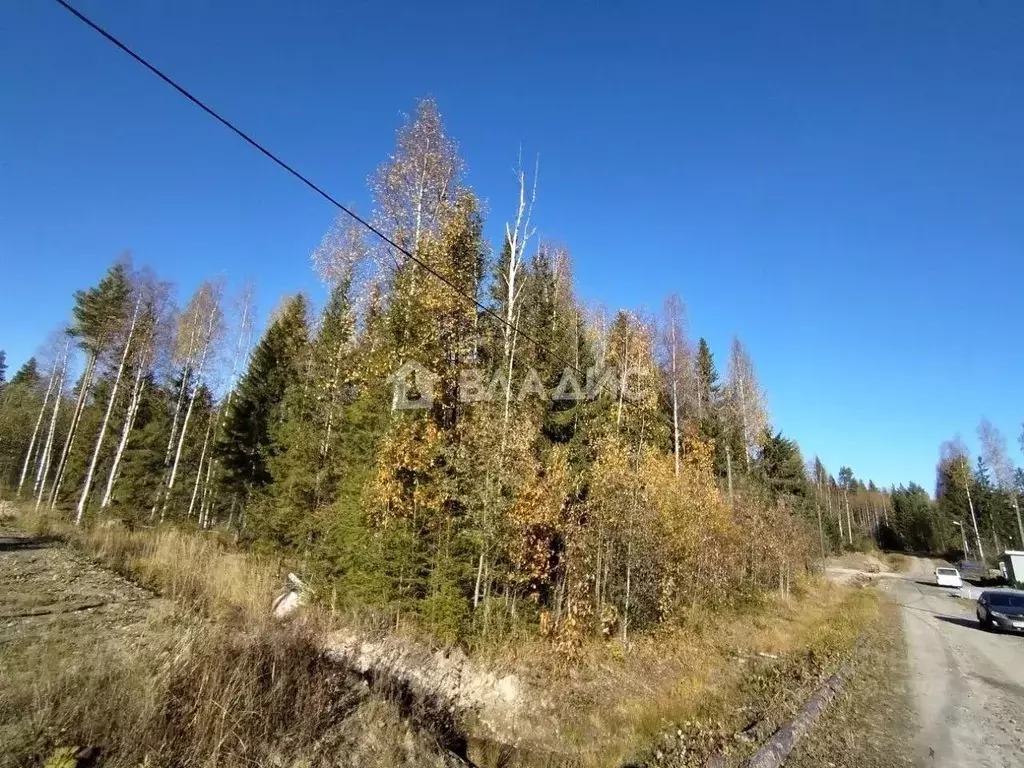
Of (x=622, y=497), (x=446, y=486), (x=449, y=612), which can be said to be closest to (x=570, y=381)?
(x=622, y=497)

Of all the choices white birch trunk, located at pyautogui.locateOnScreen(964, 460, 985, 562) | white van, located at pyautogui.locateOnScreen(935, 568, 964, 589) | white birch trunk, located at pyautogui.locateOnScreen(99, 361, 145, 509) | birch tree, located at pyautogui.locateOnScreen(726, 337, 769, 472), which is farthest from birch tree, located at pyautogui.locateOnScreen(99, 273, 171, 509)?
white birch trunk, located at pyautogui.locateOnScreen(964, 460, 985, 562)

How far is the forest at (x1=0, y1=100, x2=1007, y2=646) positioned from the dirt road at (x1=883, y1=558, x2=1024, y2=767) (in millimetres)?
6097

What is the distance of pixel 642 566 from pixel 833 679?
500 centimetres

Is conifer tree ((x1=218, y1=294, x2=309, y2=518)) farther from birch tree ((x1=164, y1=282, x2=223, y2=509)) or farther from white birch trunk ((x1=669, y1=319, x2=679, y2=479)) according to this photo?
white birch trunk ((x1=669, y1=319, x2=679, y2=479))

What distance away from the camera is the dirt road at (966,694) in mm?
7160

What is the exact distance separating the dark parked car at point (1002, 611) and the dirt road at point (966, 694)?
0.52m

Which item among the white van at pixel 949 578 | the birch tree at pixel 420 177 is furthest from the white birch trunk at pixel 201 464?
the white van at pixel 949 578

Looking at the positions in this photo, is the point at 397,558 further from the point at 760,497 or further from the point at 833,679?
the point at 760,497

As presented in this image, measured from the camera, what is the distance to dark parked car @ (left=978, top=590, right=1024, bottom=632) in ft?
65.4

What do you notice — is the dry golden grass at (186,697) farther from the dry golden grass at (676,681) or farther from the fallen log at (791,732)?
the fallen log at (791,732)

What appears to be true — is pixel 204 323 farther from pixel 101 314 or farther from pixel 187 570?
pixel 187 570

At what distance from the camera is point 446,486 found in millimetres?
11891

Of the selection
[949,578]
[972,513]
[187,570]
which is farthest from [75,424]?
[972,513]

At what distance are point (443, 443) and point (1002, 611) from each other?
24.2 metres
